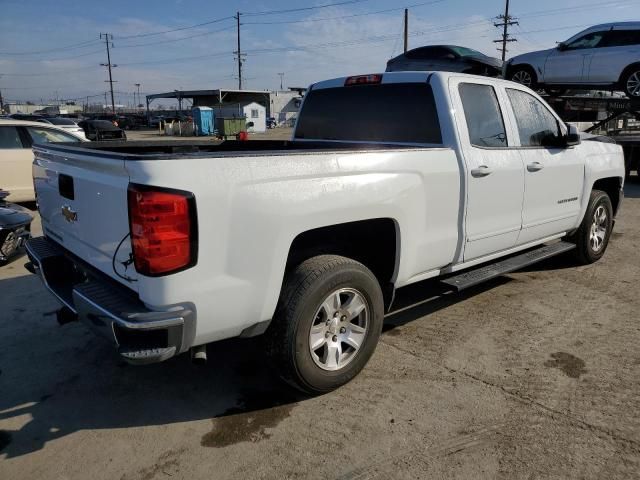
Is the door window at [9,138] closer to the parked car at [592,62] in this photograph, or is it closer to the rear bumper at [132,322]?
the rear bumper at [132,322]

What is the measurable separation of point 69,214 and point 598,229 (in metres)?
5.49

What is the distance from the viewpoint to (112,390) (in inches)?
128

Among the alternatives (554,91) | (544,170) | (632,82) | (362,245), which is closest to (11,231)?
(362,245)

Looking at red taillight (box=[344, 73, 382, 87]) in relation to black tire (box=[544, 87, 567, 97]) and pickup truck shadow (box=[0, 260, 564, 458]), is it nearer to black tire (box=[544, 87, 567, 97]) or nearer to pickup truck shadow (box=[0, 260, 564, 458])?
pickup truck shadow (box=[0, 260, 564, 458])

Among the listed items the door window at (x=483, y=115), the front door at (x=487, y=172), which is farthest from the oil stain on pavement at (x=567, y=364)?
the door window at (x=483, y=115)

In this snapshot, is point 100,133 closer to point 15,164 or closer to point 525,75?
point 15,164

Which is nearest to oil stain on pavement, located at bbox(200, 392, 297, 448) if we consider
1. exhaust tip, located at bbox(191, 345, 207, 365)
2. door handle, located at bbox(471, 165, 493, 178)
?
exhaust tip, located at bbox(191, 345, 207, 365)

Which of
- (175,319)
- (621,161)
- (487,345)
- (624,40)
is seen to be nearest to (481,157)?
(487,345)

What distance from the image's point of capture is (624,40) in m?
11.1

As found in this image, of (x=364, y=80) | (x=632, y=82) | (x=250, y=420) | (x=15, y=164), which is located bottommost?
(x=250, y=420)

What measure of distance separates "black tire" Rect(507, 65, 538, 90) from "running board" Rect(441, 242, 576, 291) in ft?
28.9

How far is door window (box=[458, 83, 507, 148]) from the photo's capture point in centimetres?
391

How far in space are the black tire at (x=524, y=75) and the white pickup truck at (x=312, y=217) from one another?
8.67m

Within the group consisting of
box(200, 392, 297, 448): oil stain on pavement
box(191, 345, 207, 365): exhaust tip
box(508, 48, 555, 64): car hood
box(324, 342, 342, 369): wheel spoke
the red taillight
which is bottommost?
box(200, 392, 297, 448): oil stain on pavement
